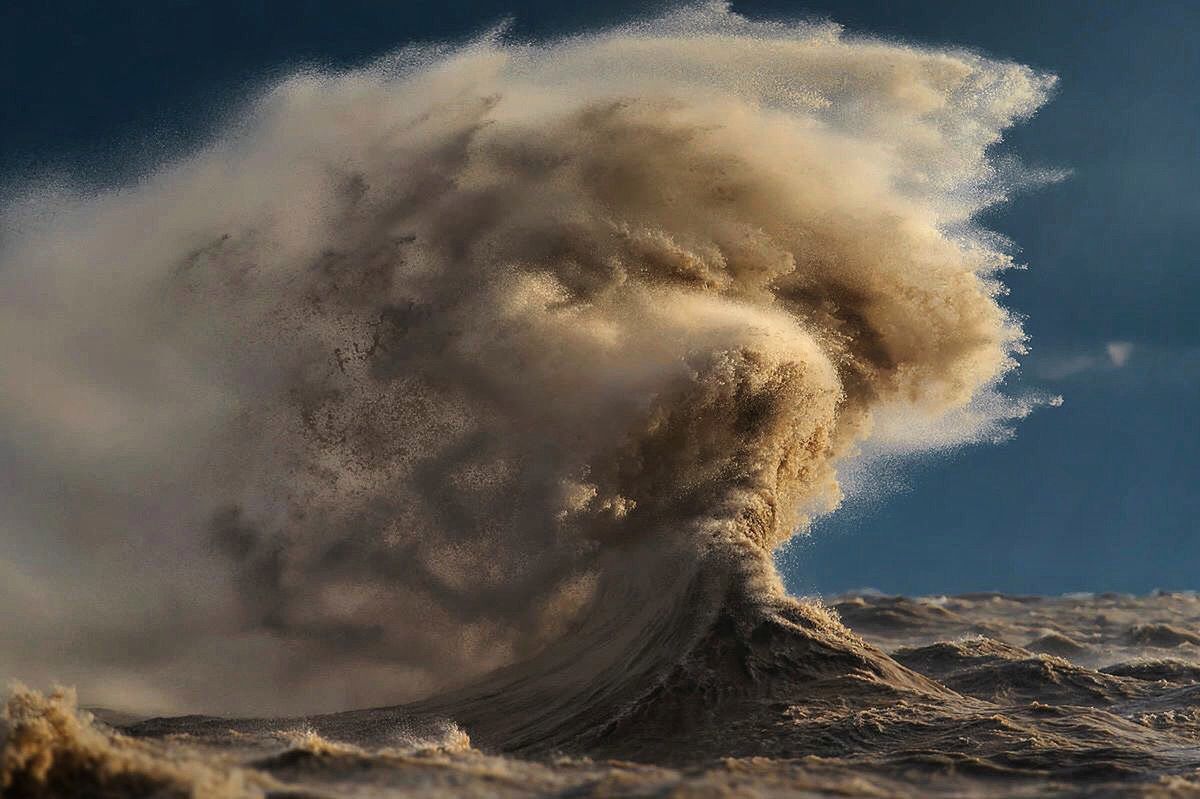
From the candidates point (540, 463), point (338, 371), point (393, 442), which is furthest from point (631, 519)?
point (338, 371)

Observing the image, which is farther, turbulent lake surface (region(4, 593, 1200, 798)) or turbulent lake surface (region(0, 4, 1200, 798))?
turbulent lake surface (region(0, 4, 1200, 798))

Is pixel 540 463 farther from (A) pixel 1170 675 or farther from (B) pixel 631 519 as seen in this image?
(A) pixel 1170 675

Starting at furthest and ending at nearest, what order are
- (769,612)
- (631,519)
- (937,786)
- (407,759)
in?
(631,519) → (769,612) → (937,786) → (407,759)

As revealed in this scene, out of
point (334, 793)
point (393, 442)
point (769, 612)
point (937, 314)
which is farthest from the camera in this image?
point (937, 314)

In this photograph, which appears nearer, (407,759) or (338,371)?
(407,759)

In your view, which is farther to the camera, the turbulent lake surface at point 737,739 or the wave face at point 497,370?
the wave face at point 497,370

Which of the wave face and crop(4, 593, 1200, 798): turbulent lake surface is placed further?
the wave face

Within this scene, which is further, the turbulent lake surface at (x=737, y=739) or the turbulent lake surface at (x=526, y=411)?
the turbulent lake surface at (x=526, y=411)

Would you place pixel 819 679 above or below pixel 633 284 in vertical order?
below
